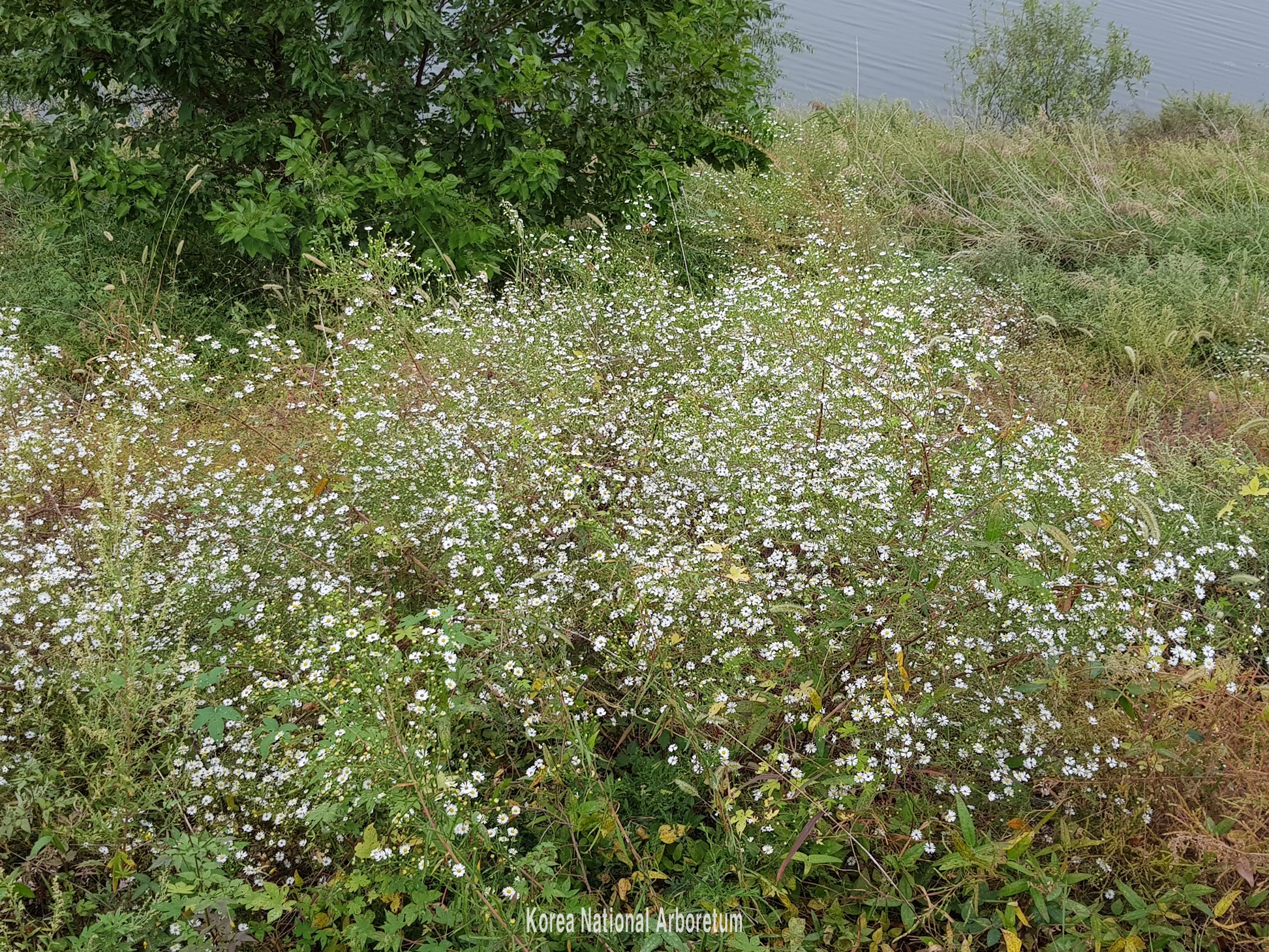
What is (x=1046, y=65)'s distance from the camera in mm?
10734

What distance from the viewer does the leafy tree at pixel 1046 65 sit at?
34.9ft

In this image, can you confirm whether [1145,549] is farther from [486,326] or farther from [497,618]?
[486,326]

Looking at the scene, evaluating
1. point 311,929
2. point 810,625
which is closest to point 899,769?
point 810,625

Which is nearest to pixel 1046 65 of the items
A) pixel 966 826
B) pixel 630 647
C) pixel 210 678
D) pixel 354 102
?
pixel 354 102

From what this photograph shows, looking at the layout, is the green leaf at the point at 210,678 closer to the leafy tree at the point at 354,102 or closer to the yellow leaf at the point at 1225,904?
the yellow leaf at the point at 1225,904

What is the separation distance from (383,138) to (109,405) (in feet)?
7.31

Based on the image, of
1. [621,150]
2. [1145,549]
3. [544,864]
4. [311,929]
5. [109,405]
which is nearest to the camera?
[544,864]

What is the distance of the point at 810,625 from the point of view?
2531 mm

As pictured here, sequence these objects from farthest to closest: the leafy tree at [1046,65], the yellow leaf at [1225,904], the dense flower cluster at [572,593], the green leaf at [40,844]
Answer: the leafy tree at [1046,65], the dense flower cluster at [572,593], the green leaf at [40,844], the yellow leaf at [1225,904]

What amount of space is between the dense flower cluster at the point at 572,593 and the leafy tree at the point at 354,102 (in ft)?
3.61

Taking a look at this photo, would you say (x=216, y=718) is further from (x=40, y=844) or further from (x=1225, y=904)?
(x=1225, y=904)

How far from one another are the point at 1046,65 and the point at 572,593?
11074 millimetres

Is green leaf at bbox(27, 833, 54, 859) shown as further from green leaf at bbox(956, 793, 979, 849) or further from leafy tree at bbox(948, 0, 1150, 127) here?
leafy tree at bbox(948, 0, 1150, 127)

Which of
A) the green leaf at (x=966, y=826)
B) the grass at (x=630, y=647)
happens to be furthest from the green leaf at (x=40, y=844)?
the green leaf at (x=966, y=826)
